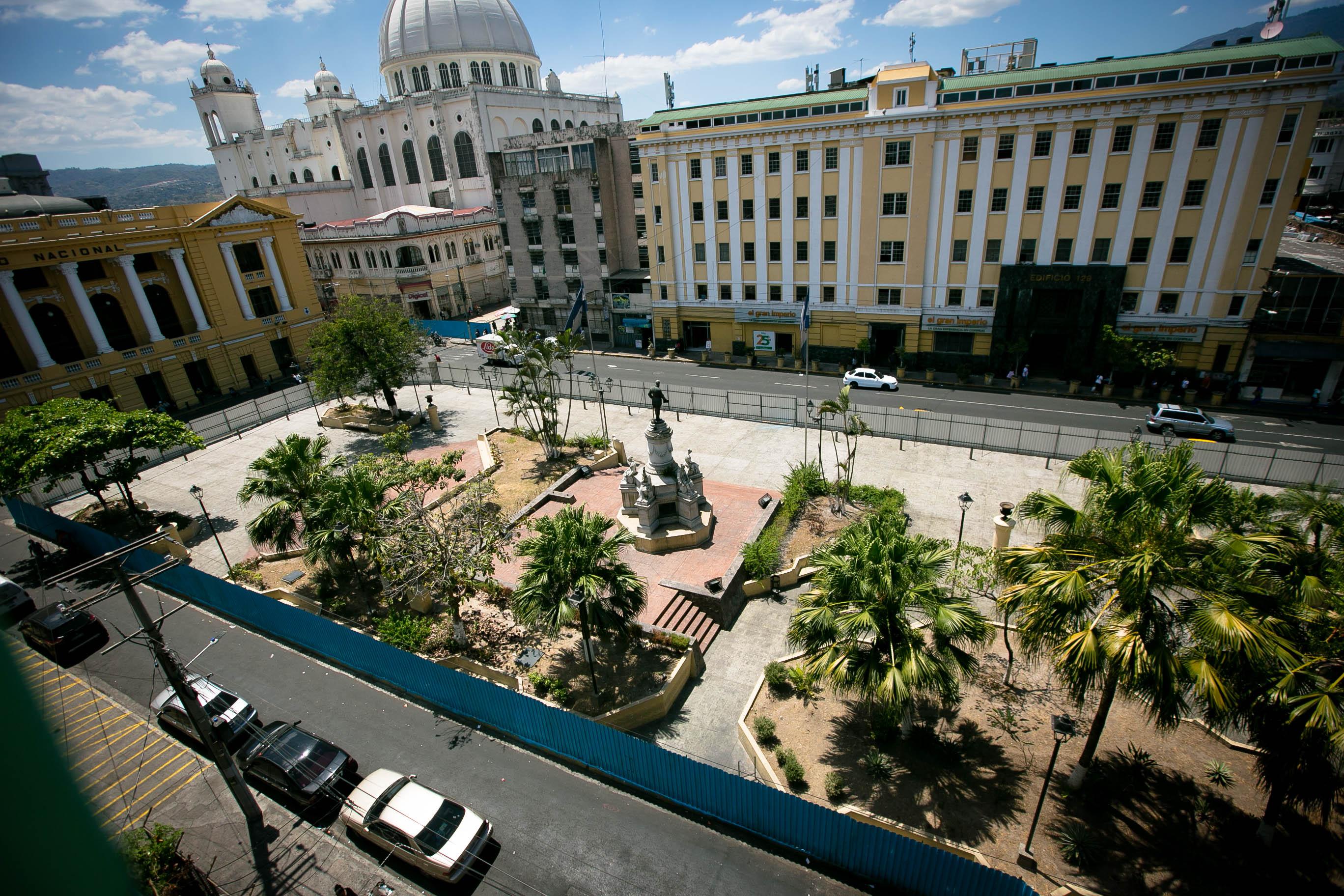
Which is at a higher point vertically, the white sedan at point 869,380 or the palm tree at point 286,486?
the palm tree at point 286,486

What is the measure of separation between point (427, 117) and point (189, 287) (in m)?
44.0

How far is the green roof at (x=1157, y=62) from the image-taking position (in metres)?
36.2

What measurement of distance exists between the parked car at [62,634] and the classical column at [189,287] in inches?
1406

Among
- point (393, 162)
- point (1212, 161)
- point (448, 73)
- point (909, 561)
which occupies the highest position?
point (448, 73)

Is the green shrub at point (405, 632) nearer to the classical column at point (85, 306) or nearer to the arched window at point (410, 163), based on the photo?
the classical column at point (85, 306)

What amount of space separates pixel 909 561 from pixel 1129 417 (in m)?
32.3

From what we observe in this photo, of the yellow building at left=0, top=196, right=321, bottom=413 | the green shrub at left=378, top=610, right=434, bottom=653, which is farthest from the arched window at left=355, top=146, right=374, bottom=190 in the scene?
the green shrub at left=378, top=610, right=434, bottom=653

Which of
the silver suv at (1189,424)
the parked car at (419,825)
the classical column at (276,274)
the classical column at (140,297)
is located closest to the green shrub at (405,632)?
the parked car at (419,825)

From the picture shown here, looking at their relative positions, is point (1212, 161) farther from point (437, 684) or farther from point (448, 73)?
point (448, 73)

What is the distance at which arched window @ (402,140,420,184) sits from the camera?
8794cm

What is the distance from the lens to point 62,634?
24312 mm

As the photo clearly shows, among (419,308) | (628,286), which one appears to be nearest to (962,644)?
(628,286)

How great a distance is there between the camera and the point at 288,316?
59875 mm

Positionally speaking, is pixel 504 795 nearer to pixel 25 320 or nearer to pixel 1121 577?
pixel 1121 577
